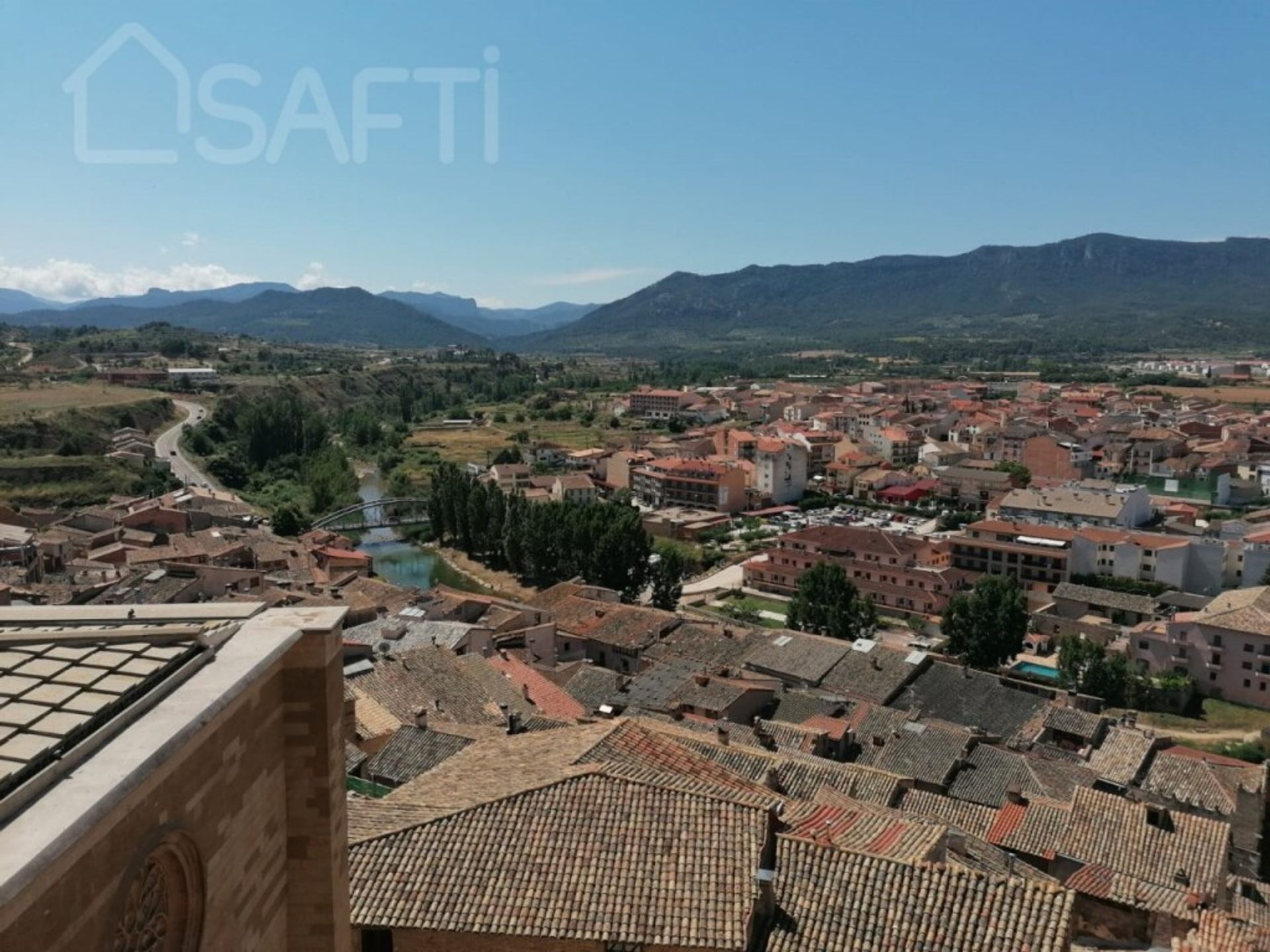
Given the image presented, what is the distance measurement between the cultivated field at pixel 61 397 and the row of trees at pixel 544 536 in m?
28.3

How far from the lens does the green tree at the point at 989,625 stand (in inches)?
1062

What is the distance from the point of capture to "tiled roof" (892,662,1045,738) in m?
20.1

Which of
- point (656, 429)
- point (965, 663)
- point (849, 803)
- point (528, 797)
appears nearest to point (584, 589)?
point (965, 663)

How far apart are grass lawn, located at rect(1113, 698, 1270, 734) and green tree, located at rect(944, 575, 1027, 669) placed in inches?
133

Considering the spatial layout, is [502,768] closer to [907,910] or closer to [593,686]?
[907,910]

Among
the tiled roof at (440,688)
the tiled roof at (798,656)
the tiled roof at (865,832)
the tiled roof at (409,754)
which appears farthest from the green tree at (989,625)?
the tiled roof at (865,832)

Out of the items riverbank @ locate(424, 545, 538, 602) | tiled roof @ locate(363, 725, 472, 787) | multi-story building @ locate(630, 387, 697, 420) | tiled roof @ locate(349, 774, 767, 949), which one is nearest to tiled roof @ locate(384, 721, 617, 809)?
tiled roof @ locate(349, 774, 767, 949)

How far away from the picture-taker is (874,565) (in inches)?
1405

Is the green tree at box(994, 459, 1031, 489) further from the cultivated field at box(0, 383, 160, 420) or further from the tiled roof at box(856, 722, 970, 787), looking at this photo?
the cultivated field at box(0, 383, 160, 420)

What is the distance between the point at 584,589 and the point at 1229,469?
133 ft

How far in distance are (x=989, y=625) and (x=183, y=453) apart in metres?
48.7

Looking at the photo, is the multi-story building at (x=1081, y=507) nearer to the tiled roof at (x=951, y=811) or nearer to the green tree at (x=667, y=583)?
the green tree at (x=667, y=583)

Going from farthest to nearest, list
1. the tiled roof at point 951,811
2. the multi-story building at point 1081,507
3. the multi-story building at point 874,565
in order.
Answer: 1. the multi-story building at point 1081,507
2. the multi-story building at point 874,565
3. the tiled roof at point 951,811

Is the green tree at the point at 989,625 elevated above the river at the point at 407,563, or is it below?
above
